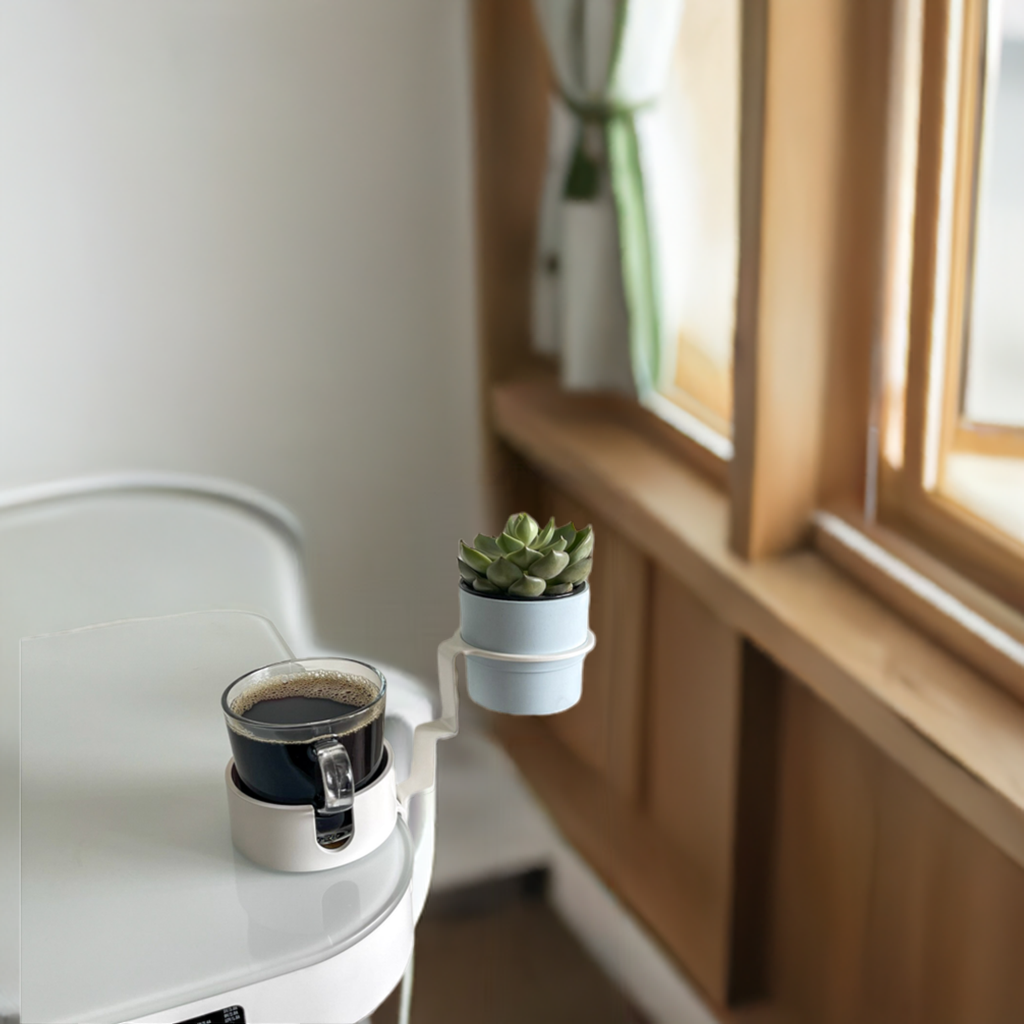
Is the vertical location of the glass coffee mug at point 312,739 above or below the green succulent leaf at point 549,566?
below

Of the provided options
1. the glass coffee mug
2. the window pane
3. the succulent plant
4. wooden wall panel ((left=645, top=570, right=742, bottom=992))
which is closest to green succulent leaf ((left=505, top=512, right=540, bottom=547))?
the succulent plant

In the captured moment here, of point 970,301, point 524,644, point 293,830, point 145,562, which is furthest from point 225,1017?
point 970,301

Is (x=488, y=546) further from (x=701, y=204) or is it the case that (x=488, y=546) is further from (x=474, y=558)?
(x=701, y=204)

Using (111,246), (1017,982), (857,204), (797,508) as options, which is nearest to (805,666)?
(797,508)

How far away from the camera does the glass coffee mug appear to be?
53 cm

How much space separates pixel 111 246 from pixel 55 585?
25 centimetres

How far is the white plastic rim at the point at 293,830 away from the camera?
0.54 meters

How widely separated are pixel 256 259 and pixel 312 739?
430 millimetres

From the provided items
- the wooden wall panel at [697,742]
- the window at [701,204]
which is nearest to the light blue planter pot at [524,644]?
the wooden wall panel at [697,742]

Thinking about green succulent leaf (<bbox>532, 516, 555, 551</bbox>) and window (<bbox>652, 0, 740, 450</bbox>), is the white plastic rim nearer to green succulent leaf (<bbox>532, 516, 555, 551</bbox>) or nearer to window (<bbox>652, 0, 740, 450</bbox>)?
green succulent leaf (<bbox>532, 516, 555, 551</bbox>)

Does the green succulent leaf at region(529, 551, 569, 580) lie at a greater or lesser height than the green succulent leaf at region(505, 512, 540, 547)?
lesser

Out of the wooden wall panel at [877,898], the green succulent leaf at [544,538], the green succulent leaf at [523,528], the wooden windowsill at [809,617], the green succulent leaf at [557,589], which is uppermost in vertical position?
the green succulent leaf at [523,528]

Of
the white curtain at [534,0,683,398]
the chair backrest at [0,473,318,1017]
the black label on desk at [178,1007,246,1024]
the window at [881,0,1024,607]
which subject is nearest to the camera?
the black label on desk at [178,1007,246,1024]

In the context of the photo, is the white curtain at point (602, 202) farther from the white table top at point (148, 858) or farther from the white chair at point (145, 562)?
the white table top at point (148, 858)
